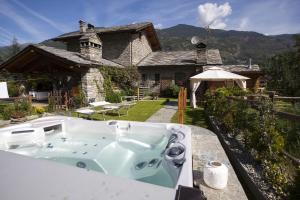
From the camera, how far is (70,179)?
6.44 ft

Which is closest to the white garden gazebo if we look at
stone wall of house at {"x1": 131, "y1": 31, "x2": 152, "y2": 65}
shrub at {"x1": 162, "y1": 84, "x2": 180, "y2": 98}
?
shrub at {"x1": 162, "y1": 84, "x2": 180, "y2": 98}

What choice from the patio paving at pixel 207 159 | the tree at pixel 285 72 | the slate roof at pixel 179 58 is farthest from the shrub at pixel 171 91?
the patio paving at pixel 207 159

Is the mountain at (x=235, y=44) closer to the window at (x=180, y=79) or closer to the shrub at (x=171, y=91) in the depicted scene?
the window at (x=180, y=79)

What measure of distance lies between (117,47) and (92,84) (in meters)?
7.03

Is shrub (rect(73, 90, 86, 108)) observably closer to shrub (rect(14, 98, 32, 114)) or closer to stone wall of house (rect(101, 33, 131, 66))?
shrub (rect(14, 98, 32, 114))

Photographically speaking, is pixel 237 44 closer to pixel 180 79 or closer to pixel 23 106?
pixel 180 79

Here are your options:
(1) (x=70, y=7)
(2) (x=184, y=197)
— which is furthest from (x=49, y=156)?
(1) (x=70, y=7)

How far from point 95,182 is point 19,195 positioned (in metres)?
0.67

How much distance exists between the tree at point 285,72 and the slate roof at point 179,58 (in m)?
6.72

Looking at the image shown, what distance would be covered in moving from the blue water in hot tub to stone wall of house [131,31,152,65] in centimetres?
1383

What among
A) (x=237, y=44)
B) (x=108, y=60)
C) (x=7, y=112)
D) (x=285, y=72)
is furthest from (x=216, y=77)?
(x=237, y=44)

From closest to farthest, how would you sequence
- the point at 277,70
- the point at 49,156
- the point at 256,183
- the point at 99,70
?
the point at 256,183
the point at 49,156
the point at 99,70
the point at 277,70

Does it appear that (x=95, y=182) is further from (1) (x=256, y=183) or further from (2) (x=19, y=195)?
(1) (x=256, y=183)

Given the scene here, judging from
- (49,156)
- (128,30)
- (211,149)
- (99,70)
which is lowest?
(49,156)
